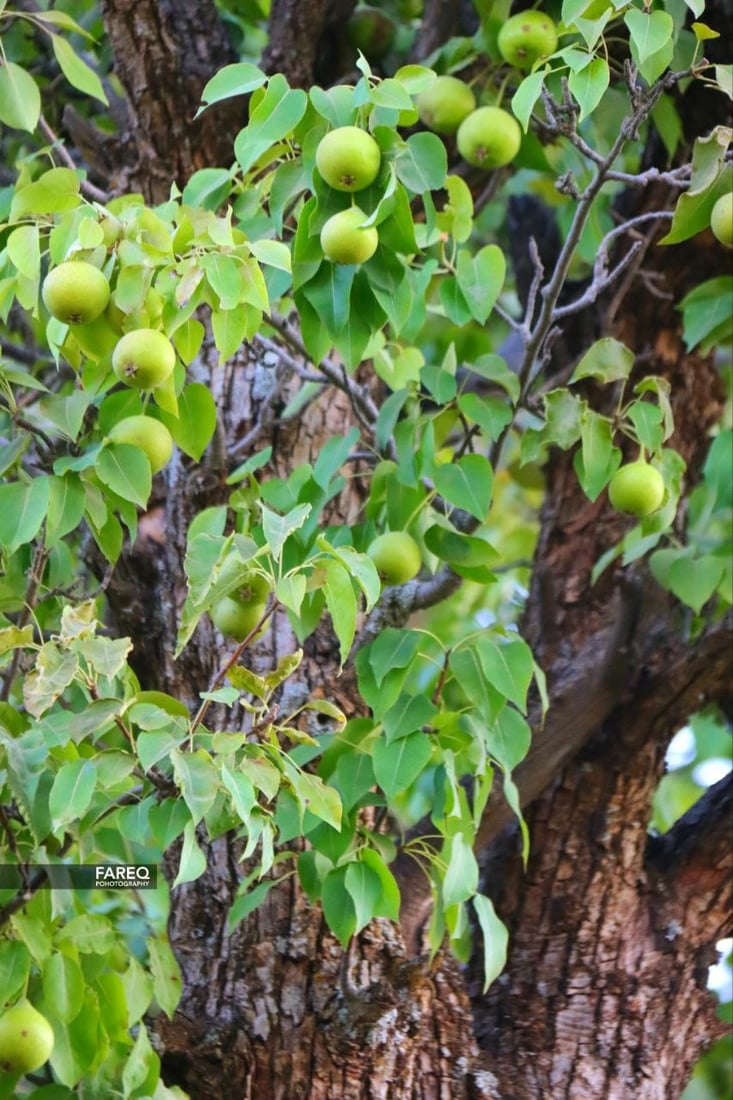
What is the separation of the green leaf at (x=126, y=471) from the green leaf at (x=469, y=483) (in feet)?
1.48

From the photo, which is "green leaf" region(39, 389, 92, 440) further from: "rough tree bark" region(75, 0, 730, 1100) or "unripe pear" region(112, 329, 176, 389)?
"rough tree bark" region(75, 0, 730, 1100)

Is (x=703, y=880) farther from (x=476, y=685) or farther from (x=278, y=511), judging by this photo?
(x=278, y=511)

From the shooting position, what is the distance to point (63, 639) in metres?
1.66

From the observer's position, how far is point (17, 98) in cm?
221

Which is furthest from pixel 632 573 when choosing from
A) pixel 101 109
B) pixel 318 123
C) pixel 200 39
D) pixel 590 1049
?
pixel 101 109

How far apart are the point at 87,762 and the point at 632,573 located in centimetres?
135

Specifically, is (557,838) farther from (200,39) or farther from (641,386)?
(200,39)

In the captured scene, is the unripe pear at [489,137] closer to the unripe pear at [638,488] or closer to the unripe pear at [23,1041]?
the unripe pear at [638,488]

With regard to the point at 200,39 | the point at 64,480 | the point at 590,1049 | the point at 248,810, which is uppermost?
the point at 200,39

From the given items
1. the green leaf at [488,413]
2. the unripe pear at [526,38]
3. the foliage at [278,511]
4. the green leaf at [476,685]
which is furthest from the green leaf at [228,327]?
the unripe pear at [526,38]

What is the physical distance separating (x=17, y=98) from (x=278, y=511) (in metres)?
0.81

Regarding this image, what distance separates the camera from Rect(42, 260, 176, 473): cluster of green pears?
170 centimetres

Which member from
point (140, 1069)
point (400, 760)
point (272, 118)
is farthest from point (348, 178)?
point (140, 1069)

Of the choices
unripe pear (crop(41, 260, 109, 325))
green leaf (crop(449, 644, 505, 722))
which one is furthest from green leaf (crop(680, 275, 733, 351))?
unripe pear (crop(41, 260, 109, 325))
